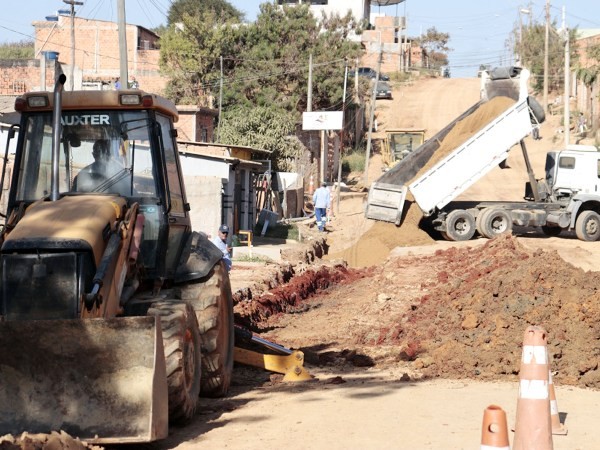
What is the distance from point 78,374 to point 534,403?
2962mm

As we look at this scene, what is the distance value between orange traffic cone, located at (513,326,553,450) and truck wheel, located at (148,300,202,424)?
2493 millimetres

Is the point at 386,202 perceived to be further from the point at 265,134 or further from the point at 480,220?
the point at 265,134

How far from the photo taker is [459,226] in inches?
1110

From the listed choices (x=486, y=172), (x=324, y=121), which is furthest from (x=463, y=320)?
(x=324, y=121)

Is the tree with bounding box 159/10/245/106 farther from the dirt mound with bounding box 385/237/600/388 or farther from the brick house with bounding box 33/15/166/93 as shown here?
the dirt mound with bounding box 385/237/600/388

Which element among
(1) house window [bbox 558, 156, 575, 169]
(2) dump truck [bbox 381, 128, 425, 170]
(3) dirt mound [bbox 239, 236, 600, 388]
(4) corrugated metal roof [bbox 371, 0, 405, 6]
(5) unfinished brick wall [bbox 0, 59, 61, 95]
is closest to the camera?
(3) dirt mound [bbox 239, 236, 600, 388]

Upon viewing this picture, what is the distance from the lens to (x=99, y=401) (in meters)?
6.38

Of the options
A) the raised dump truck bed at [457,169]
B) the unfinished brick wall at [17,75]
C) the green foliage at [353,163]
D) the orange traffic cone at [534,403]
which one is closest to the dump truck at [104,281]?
the orange traffic cone at [534,403]

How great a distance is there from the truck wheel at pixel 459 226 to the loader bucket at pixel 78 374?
2214cm

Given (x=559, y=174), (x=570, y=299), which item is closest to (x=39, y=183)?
(x=570, y=299)

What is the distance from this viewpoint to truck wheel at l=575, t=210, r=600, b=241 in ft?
94.8

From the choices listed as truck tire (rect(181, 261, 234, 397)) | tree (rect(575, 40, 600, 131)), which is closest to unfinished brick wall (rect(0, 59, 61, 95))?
tree (rect(575, 40, 600, 131))

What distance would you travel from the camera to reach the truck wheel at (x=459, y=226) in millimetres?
27984

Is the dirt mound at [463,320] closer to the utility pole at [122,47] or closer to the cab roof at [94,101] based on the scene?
the cab roof at [94,101]
